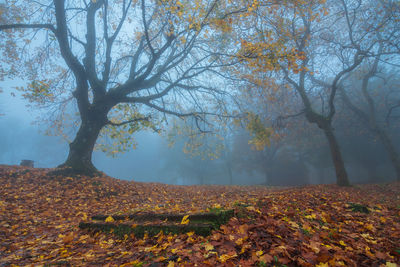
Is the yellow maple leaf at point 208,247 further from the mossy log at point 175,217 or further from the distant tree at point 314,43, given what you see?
the distant tree at point 314,43

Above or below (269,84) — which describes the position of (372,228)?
below

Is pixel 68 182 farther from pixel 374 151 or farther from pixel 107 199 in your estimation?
pixel 374 151

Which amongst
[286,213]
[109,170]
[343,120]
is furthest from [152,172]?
[286,213]

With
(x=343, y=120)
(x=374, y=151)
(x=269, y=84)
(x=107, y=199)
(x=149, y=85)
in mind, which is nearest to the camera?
(x=107, y=199)

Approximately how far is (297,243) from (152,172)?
176 feet

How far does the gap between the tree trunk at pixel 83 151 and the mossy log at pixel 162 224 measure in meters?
5.13

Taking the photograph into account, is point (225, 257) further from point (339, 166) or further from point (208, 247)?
point (339, 166)

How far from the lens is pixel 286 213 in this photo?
318 centimetres

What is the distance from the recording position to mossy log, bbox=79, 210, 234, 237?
281cm

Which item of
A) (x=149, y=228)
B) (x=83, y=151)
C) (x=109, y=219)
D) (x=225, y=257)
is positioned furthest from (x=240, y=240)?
(x=83, y=151)

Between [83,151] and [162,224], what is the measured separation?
702 centimetres

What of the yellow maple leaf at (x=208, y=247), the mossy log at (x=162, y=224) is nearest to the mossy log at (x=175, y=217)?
the mossy log at (x=162, y=224)

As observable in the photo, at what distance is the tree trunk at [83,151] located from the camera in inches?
327

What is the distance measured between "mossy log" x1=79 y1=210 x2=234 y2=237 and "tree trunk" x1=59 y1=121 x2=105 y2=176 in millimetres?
5126
